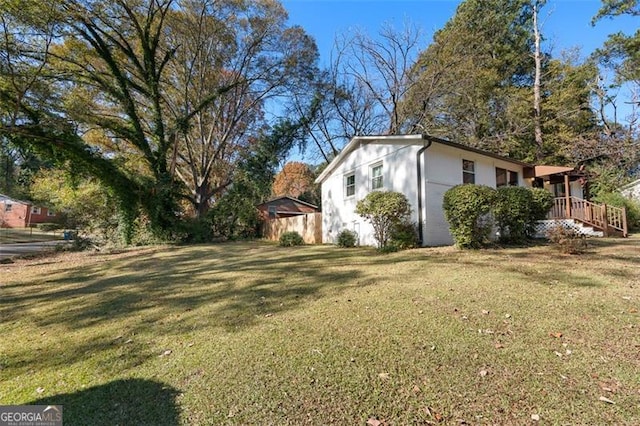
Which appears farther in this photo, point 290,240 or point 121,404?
point 290,240

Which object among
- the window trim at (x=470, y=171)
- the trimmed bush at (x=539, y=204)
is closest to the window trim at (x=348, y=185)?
the window trim at (x=470, y=171)

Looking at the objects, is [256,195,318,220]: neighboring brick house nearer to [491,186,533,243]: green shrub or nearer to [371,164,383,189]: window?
[371,164,383,189]: window

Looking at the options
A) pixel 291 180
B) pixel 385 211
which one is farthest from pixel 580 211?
pixel 291 180

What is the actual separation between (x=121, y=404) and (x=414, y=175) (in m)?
10.4

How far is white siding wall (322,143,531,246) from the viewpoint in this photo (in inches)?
439

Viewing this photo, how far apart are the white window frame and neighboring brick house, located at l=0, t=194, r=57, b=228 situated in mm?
38469

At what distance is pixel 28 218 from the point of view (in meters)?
37.0

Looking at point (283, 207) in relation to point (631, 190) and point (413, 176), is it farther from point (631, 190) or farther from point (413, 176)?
point (631, 190)

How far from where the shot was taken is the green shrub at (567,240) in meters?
8.01

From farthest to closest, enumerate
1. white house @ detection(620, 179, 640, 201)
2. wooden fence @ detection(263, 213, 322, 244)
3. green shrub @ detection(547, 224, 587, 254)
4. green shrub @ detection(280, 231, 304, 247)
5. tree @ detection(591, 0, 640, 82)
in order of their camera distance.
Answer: tree @ detection(591, 0, 640, 82)
white house @ detection(620, 179, 640, 201)
wooden fence @ detection(263, 213, 322, 244)
green shrub @ detection(280, 231, 304, 247)
green shrub @ detection(547, 224, 587, 254)

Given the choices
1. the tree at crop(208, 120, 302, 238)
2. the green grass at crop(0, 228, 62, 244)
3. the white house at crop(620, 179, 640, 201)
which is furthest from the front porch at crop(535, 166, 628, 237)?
the green grass at crop(0, 228, 62, 244)

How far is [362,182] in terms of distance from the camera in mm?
13750

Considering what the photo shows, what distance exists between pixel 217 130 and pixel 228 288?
2034 centimetres

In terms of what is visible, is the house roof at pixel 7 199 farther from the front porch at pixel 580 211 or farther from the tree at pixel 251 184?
the front porch at pixel 580 211
